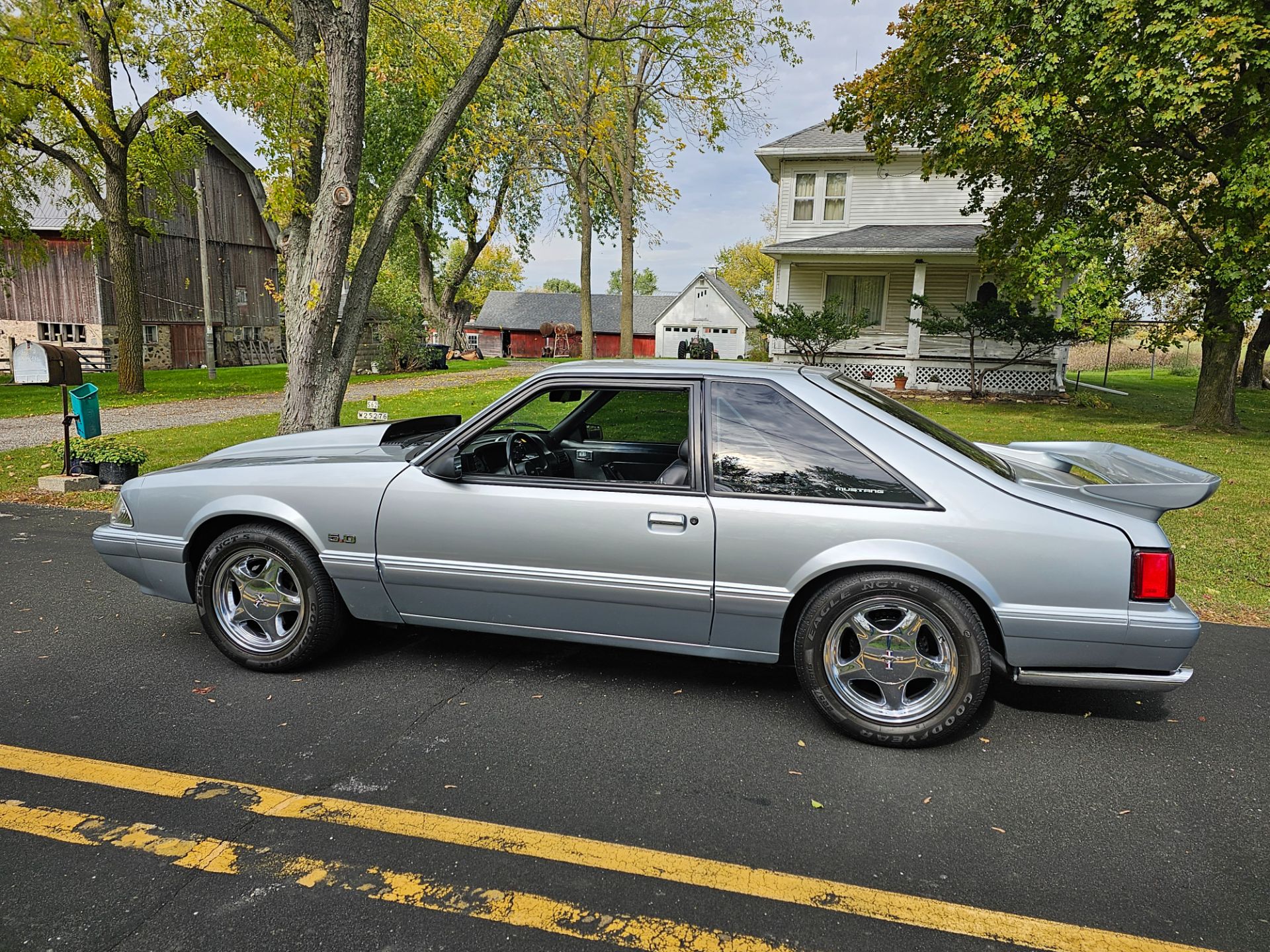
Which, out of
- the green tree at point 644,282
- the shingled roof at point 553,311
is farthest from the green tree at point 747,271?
the green tree at point 644,282

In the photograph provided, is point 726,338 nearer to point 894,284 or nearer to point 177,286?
point 894,284

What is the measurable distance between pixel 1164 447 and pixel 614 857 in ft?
40.1

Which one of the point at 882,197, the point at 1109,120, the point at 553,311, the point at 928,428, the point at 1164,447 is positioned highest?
the point at 882,197

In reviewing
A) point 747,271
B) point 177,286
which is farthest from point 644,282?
point 177,286

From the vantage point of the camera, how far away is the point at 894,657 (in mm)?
3174

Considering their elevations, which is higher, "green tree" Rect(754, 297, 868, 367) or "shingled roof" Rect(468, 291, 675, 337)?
"shingled roof" Rect(468, 291, 675, 337)

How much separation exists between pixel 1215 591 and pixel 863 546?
12.6 ft

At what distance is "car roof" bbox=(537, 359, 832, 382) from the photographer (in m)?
3.54

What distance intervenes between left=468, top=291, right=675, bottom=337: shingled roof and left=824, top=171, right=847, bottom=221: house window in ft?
132

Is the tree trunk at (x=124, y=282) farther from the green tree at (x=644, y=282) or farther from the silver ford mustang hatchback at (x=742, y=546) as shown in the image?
the green tree at (x=644, y=282)

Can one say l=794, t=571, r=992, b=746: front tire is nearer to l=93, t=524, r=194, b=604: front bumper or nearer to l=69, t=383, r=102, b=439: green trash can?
l=93, t=524, r=194, b=604: front bumper

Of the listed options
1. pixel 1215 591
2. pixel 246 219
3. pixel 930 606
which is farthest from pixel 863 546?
pixel 246 219

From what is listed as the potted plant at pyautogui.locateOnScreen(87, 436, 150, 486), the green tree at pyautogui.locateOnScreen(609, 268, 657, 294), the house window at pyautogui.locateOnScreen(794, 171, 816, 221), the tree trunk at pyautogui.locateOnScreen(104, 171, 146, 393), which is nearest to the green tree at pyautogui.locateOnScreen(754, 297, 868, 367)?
the house window at pyautogui.locateOnScreen(794, 171, 816, 221)

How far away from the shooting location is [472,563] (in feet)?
11.8
